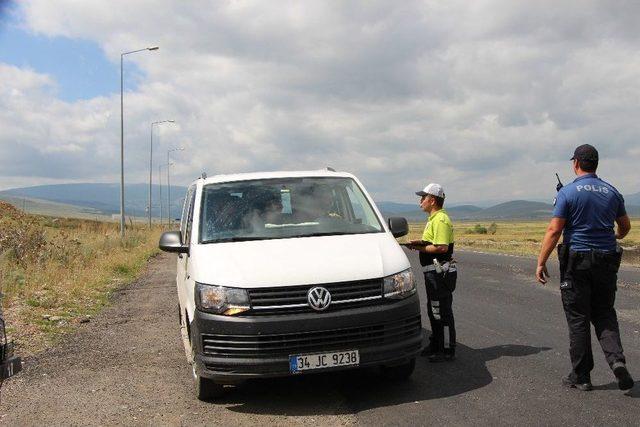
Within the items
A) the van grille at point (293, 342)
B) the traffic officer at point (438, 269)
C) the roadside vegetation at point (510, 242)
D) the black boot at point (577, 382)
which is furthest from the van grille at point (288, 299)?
the roadside vegetation at point (510, 242)

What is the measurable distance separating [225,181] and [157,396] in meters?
2.17

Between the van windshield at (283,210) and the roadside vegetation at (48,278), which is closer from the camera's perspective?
the van windshield at (283,210)

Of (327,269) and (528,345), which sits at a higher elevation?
(327,269)

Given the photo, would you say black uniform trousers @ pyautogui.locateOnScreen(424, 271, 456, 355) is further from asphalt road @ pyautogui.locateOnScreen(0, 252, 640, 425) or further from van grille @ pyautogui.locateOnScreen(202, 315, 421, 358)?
van grille @ pyautogui.locateOnScreen(202, 315, 421, 358)

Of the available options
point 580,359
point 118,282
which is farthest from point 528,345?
point 118,282

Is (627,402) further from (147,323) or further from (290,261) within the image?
(147,323)

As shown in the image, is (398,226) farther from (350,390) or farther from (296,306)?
(296,306)

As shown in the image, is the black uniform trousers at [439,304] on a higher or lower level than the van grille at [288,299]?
lower

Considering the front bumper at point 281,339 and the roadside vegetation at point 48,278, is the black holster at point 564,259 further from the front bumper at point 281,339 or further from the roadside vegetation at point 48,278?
the roadside vegetation at point 48,278

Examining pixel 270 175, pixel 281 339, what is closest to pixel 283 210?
pixel 270 175

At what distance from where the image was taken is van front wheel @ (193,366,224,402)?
17.9 feet

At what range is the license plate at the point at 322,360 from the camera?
16.6 feet

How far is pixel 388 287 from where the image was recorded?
5293 millimetres

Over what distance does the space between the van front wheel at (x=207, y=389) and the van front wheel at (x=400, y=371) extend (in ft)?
4.84
